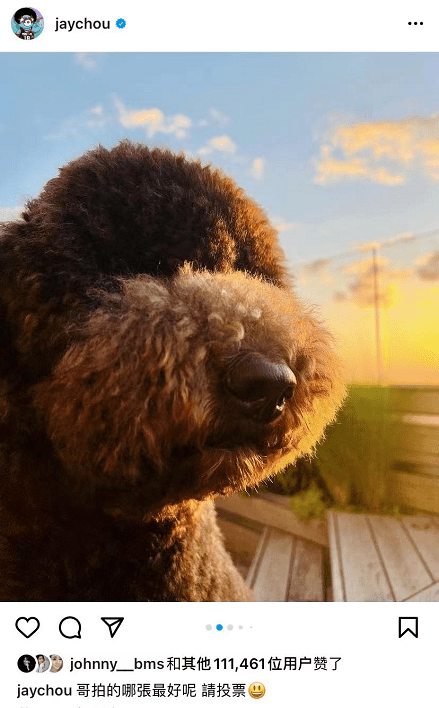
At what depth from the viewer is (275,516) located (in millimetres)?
1644

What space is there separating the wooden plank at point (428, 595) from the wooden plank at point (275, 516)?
57 cm

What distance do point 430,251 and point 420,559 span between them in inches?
26.6

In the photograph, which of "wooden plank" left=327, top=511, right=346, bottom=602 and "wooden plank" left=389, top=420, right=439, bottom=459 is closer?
"wooden plank" left=327, top=511, right=346, bottom=602
